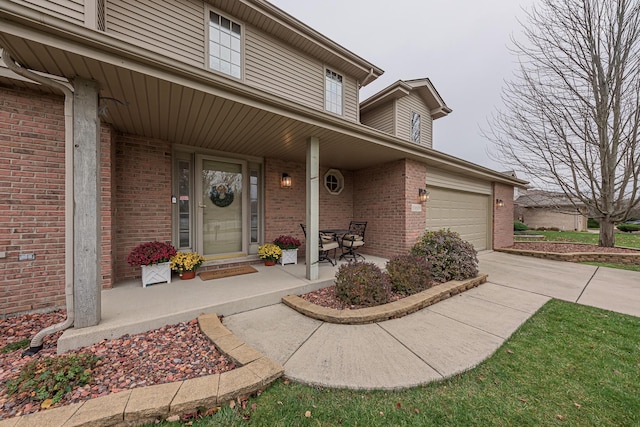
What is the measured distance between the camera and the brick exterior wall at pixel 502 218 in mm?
8531

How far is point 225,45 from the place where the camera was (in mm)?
5125

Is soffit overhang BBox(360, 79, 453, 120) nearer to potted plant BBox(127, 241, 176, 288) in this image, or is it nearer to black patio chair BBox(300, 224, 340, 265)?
black patio chair BBox(300, 224, 340, 265)

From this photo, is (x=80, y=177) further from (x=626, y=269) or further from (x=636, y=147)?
(x=636, y=147)

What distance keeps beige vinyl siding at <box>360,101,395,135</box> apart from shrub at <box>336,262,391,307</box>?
655cm

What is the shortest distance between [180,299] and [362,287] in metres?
2.55

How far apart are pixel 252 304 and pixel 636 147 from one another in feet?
37.5

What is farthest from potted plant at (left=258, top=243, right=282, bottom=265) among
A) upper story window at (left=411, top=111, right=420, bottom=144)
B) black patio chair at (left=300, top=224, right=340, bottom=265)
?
upper story window at (left=411, top=111, right=420, bottom=144)

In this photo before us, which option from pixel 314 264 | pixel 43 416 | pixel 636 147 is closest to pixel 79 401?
pixel 43 416

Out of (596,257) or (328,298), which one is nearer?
(328,298)

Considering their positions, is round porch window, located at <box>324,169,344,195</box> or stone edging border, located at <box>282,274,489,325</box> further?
round porch window, located at <box>324,169,344,195</box>

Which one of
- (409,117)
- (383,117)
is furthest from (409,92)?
(383,117)

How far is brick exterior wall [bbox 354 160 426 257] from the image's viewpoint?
226 inches

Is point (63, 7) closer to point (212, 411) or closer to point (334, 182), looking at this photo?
point (212, 411)

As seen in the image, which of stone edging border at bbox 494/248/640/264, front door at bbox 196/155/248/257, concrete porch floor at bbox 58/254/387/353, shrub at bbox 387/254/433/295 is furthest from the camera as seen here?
stone edging border at bbox 494/248/640/264
